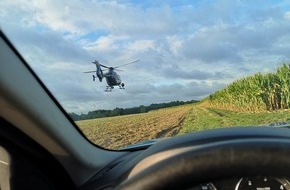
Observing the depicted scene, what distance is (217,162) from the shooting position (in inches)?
72.7

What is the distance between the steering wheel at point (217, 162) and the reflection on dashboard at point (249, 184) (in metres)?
0.06

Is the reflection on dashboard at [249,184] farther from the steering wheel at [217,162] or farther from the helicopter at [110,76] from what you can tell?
Answer: the helicopter at [110,76]

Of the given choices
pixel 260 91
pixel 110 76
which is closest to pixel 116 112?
pixel 110 76

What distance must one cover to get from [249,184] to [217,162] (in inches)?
7.5

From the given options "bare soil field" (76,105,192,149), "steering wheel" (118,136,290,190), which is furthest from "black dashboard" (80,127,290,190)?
"bare soil field" (76,105,192,149)

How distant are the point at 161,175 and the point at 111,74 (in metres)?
1.09

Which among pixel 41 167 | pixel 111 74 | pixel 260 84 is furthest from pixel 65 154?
pixel 260 84

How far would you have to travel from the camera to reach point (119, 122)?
3.46m

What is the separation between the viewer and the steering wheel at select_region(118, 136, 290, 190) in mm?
1839

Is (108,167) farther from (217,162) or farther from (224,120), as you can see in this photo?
(224,120)

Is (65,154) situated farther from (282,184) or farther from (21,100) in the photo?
(282,184)

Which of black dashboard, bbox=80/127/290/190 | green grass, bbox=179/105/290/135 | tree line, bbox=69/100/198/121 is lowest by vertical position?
black dashboard, bbox=80/127/290/190

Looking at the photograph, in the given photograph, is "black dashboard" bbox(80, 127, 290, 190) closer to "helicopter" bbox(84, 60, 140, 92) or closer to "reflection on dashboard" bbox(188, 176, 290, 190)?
"reflection on dashboard" bbox(188, 176, 290, 190)

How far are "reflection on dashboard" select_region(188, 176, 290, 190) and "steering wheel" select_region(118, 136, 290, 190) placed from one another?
0.19 feet
